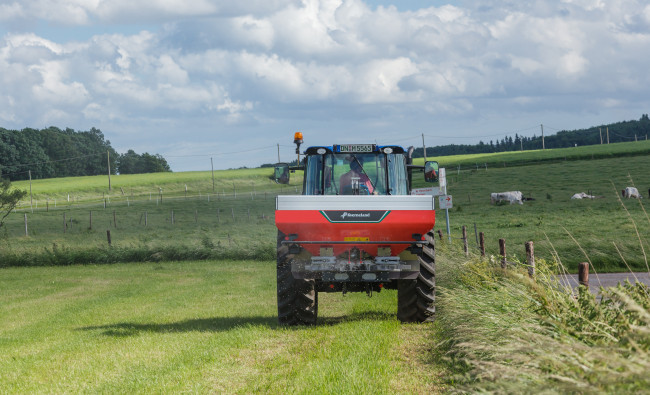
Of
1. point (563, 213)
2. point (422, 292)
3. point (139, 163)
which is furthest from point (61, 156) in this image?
point (422, 292)

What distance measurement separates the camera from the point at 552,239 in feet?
93.5

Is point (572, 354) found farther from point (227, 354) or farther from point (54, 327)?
point (54, 327)

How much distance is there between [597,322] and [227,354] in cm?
499

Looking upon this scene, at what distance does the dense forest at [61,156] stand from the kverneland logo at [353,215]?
98488mm

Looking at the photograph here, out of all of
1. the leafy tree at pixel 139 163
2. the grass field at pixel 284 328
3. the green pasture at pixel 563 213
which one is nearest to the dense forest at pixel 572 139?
the leafy tree at pixel 139 163

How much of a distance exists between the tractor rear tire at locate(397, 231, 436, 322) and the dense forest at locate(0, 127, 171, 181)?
98227 mm

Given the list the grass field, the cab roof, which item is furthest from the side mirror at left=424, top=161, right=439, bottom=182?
the grass field

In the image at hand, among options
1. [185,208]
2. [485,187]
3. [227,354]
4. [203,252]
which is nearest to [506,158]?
[485,187]

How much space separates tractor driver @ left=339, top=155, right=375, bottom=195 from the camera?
41.2ft

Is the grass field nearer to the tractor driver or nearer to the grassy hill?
the grassy hill

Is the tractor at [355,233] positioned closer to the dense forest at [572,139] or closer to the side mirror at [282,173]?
the side mirror at [282,173]

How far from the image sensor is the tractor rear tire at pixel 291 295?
39.3ft

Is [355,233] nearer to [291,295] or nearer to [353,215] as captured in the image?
[353,215]

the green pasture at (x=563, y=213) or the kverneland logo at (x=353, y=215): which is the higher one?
the kverneland logo at (x=353, y=215)
